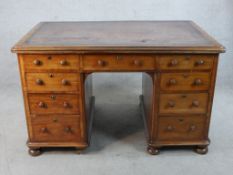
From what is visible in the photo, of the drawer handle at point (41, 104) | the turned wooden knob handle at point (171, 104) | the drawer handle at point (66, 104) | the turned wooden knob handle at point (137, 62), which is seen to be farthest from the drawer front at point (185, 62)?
the drawer handle at point (41, 104)

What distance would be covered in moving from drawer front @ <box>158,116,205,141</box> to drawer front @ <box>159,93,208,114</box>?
0.05 meters

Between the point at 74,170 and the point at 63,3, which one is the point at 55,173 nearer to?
the point at 74,170

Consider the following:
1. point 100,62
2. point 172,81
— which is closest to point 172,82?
point 172,81

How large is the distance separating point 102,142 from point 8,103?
3.63 feet

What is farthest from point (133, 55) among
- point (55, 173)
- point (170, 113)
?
point (55, 173)

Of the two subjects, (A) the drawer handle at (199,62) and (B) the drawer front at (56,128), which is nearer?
(A) the drawer handle at (199,62)

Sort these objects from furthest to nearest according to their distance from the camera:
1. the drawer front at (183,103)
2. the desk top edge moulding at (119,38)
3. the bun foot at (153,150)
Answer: the bun foot at (153,150) → the drawer front at (183,103) → the desk top edge moulding at (119,38)

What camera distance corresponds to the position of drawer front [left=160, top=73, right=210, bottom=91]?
188 cm

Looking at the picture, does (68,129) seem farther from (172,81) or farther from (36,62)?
(172,81)

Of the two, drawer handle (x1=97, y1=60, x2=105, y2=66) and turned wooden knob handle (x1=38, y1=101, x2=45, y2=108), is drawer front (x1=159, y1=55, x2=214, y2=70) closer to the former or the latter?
drawer handle (x1=97, y1=60, x2=105, y2=66)

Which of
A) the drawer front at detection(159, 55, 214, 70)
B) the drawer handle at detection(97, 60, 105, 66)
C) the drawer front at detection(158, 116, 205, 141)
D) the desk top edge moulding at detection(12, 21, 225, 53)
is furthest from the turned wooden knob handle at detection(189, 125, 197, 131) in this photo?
the drawer handle at detection(97, 60, 105, 66)

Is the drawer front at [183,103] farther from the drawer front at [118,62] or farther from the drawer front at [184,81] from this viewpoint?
the drawer front at [118,62]

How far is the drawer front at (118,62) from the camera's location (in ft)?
5.99

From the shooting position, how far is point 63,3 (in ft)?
9.32
